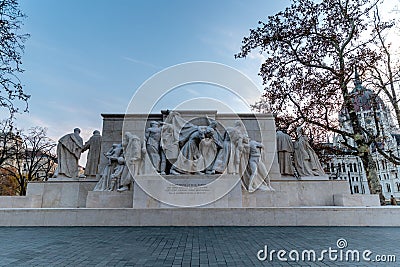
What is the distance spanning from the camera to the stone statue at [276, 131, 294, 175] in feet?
39.3

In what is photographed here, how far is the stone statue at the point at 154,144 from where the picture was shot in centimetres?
1045

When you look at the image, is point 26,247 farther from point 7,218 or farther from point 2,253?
point 7,218

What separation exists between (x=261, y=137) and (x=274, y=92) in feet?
18.8

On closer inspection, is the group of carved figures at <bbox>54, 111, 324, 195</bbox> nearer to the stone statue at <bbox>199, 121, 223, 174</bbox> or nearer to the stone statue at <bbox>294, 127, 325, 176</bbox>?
the stone statue at <bbox>199, 121, 223, 174</bbox>

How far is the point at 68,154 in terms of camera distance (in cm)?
1181

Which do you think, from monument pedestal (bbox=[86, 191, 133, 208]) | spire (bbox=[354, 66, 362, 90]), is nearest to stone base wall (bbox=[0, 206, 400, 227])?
monument pedestal (bbox=[86, 191, 133, 208])

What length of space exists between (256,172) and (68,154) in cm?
860

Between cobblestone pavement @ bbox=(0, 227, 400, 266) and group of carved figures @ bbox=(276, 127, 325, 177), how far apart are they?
4.72m

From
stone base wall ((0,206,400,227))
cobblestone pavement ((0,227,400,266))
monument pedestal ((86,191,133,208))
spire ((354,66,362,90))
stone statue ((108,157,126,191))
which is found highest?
spire ((354,66,362,90))

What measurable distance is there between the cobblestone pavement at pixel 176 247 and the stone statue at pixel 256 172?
3091mm

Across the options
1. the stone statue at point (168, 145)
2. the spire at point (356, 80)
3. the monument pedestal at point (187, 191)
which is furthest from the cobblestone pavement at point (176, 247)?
the spire at point (356, 80)

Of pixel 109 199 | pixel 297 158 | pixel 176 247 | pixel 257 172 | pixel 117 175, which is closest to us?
pixel 176 247

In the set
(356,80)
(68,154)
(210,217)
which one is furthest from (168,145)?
(356,80)

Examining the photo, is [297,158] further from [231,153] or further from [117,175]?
[117,175]
